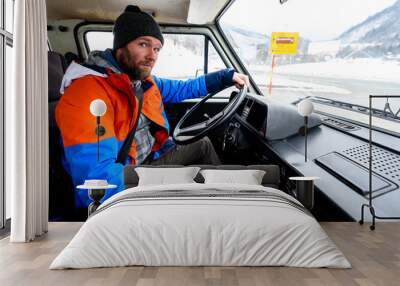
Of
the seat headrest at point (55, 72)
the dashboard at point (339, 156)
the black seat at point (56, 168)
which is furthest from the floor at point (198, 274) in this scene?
the seat headrest at point (55, 72)

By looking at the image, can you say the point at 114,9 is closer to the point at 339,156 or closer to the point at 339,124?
the point at 339,124

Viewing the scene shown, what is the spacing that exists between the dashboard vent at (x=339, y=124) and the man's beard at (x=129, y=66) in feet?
5.72

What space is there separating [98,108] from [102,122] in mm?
127

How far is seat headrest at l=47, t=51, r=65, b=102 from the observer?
15.4 feet

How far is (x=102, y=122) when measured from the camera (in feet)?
15.4

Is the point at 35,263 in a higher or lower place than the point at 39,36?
lower

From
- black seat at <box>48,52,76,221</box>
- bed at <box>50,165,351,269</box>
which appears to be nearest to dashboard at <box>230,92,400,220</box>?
bed at <box>50,165,351,269</box>

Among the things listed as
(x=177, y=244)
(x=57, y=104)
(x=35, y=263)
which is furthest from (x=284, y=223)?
(x=57, y=104)

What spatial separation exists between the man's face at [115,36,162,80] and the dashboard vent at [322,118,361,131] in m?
1.67

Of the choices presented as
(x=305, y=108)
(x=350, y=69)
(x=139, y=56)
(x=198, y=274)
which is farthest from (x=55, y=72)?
(x=350, y=69)

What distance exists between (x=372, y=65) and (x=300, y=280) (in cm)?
262

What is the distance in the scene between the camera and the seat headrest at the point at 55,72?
4.69 metres

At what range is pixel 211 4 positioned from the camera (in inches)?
186

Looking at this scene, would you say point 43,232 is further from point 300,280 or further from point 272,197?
point 300,280
